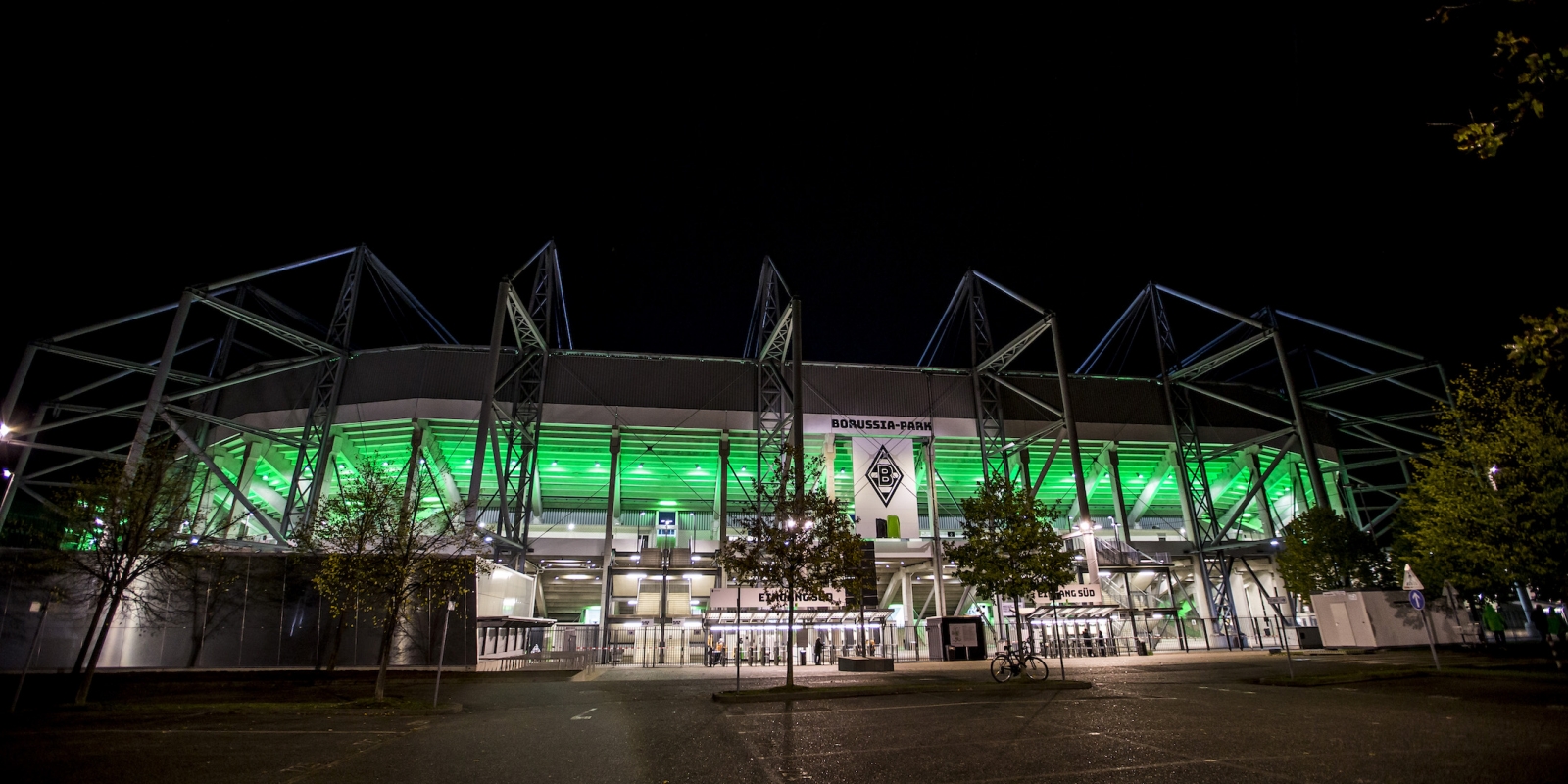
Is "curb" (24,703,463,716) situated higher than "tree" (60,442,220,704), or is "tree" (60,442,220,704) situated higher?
"tree" (60,442,220,704)

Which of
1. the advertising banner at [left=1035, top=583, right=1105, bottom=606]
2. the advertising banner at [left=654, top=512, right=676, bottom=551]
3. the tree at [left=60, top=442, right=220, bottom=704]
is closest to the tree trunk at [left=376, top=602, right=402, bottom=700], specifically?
the tree at [left=60, top=442, right=220, bottom=704]

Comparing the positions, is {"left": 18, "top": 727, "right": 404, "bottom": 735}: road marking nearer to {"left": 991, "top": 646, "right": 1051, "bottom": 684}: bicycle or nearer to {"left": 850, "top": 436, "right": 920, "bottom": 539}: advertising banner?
{"left": 991, "top": 646, "right": 1051, "bottom": 684}: bicycle

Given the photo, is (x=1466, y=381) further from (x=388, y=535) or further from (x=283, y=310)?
(x=283, y=310)

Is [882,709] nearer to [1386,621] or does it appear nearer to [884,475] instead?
[1386,621]

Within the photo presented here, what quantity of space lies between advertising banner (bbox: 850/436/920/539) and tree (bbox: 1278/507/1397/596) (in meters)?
19.6

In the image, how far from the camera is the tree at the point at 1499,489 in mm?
20406

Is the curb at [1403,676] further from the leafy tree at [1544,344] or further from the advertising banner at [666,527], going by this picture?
the advertising banner at [666,527]

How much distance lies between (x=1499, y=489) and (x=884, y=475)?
26972 mm

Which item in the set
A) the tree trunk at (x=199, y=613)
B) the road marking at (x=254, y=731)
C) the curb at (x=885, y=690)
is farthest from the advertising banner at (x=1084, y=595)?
the tree trunk at (x=199, y=613)

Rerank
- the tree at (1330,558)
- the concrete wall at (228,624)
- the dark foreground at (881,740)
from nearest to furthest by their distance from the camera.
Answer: the dark foreground at (881,740)
the concrete wall at (228,624)
the tree at (1330,558)

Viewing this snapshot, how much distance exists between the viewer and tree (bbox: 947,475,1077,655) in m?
21.5

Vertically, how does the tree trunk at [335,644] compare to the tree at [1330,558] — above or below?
below

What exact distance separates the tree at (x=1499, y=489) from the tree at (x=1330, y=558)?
328 inches

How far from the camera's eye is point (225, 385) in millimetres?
38219
